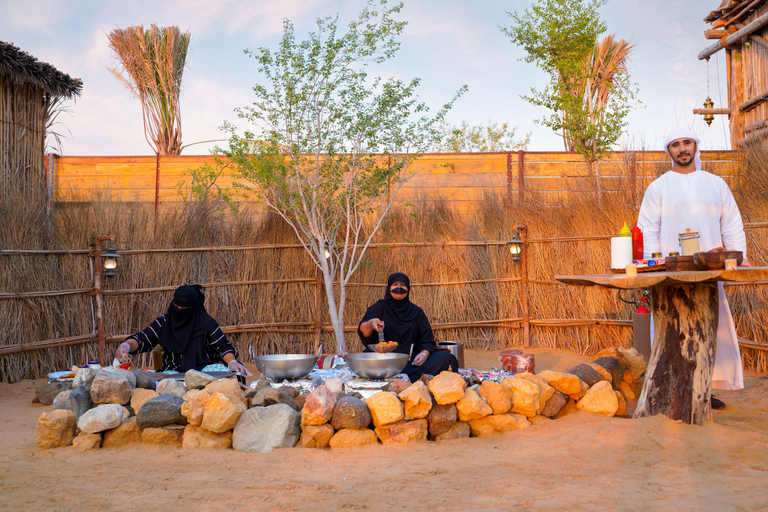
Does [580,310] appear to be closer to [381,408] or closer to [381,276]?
[381,276]

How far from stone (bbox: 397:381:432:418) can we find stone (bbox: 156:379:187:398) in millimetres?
1375

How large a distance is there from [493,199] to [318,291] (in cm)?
269

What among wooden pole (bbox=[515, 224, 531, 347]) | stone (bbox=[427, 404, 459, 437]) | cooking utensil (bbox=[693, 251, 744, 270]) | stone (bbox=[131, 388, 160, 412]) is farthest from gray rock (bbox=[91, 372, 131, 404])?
wooden pole (bbox=[515, 224, 531, 347])

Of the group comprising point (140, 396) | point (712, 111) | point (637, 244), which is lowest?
point (140, 396)

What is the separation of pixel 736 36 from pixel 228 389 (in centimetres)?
902

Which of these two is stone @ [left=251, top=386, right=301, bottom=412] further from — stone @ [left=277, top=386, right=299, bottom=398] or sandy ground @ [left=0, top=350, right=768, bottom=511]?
sandy ground @ [left=0, top=350, right=768, bottom=511]

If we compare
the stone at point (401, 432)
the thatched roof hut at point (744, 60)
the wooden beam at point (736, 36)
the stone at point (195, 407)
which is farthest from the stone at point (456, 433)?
the wooden beam at point (736, 36)

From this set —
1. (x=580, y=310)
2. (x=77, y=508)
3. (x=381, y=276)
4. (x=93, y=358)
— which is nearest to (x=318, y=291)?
(x=381, y=276)

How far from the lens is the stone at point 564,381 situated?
→ 3617mm

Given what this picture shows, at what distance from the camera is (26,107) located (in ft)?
26.6

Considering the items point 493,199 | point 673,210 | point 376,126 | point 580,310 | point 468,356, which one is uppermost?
point 376,126

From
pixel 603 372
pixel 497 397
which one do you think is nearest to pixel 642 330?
pixel 603 372

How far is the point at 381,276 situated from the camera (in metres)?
7.28

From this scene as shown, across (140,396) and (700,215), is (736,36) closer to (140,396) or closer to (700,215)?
(700,215)
